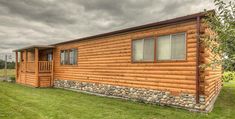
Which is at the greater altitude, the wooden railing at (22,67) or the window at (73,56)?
the window at (73,56)

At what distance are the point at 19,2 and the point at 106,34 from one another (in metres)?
10.1

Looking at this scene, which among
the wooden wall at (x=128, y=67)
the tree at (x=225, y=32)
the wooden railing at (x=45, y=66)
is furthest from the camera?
the wooden railing at (x=45, y=66)

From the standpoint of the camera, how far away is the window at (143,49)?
10.7 meters

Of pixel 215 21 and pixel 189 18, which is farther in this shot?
Answer: pixel 189 18

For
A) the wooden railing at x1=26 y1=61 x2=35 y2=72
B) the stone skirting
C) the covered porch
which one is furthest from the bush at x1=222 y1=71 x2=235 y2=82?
the wooden railing at x1=26 y1=61 x2=35 y2=72

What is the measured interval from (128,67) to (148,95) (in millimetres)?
1908

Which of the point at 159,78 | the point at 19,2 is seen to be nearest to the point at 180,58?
the point at 159,78

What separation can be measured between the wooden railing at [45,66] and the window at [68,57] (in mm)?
1559

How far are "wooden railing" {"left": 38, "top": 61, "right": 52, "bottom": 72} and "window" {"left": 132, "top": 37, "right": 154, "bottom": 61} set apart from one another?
1034cm

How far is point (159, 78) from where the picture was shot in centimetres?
1030

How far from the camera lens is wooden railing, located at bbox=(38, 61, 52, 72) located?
1930 cm

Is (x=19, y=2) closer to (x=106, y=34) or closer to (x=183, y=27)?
(x=106, y=34)

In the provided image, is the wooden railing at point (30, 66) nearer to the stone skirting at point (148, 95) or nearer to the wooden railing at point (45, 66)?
the wooden railing at point (45, 66)

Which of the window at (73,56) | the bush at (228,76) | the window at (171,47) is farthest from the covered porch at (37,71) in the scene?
the bush at (228,76)
